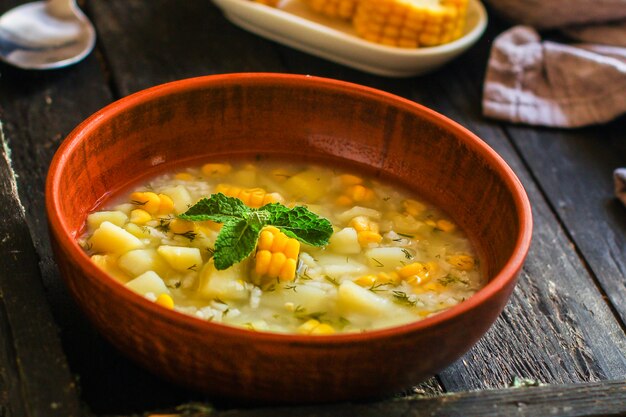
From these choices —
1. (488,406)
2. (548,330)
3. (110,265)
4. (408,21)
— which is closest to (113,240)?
(110,265)

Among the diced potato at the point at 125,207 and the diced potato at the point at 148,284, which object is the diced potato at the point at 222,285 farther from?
the diced potato at the point at 125,207

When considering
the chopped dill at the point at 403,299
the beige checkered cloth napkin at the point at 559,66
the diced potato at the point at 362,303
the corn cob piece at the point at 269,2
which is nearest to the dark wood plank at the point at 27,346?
the diced potato at the point at 362,303

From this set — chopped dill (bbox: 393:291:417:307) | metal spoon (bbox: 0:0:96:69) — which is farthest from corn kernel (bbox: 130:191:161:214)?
metal spoon (bbox: 0:0:96:69)

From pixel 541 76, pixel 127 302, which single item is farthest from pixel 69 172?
pixel 541 76

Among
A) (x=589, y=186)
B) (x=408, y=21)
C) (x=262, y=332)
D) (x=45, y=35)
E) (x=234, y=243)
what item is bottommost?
(x=589, y=186)

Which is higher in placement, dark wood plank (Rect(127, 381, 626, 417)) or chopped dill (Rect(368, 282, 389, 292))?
chopped dill (Rect(368, 282, 389, 292))

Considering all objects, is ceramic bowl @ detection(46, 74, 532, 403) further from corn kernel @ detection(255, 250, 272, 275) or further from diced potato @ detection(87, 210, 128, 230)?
corn kernel @ detection(255, 250, 272, 275)

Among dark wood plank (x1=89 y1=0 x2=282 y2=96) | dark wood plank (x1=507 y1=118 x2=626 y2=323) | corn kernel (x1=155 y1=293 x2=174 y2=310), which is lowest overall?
dark wood plank (x1=507 y1=118 x2=626 y2=323)

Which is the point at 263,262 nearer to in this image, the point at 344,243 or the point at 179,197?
the point at 344,243
